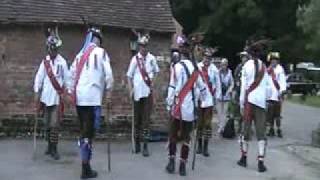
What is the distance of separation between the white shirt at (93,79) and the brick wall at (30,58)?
4.64m

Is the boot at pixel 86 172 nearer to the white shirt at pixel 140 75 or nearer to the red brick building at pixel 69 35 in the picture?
the white shirt at pixel 140 75

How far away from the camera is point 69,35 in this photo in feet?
51.2

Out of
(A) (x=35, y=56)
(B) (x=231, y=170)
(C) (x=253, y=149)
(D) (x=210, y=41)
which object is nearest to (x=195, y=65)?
(B) (x=231, y=170)

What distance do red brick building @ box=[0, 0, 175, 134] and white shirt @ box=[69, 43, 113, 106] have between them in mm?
4652

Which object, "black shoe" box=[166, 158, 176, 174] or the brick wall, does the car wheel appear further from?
"black shoe" box=[166, 158, 176, 174]

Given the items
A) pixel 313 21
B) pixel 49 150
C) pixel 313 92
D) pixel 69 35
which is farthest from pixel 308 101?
pixel 49 150

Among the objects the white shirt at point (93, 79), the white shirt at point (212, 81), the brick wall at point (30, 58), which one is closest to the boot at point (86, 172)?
the white shirt at point (93, 79)

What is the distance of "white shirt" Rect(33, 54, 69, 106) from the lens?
12.7 metres

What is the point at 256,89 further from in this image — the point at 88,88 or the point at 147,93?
the point at 88,88

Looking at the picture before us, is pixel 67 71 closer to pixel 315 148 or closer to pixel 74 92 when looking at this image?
pixel 74 92

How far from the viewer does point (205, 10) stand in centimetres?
5338

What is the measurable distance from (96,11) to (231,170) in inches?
219

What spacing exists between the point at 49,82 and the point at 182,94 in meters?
2.64

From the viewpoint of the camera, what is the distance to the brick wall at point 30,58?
15273 millimetres
